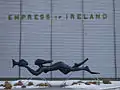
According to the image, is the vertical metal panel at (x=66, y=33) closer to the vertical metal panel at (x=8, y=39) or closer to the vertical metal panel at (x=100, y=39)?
the vertical metal panel at (x=100, y=39)

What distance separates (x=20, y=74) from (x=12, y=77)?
0.61 m

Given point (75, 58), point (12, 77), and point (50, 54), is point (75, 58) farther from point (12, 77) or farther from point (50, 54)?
point (12, 77)

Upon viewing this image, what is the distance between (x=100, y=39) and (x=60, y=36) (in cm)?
280

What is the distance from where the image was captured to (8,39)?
24.6 metres

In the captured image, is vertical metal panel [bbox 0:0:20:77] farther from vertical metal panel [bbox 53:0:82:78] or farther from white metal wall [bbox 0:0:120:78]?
vertical metal panel [bbox 53:0:82:78]

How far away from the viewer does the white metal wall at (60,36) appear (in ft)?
80.8

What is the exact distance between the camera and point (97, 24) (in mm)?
24922

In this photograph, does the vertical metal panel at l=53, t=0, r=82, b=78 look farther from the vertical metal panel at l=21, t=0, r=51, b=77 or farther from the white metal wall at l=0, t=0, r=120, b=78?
the vertical metal panel at l=21, t=0, r=51, b=77

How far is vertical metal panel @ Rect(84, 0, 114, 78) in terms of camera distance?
80.9ft

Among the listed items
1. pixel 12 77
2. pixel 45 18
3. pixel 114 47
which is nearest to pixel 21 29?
pixel 45 18

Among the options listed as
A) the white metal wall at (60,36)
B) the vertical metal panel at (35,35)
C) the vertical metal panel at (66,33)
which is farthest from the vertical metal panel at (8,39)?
the vertical metal panel at (66,33)

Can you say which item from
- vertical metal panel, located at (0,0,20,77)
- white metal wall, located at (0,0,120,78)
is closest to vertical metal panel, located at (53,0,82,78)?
white metal wall, located at (0,0,120,78)

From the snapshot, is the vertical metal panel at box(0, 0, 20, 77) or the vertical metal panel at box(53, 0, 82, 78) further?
the vertical metal panel at box(53, 0, 82, 78)

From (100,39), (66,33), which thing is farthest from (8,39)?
(100,39)
